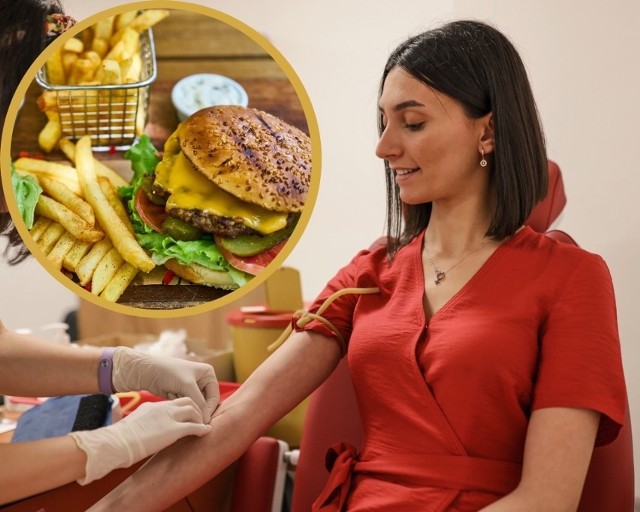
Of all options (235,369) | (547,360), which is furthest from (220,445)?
(235,369)

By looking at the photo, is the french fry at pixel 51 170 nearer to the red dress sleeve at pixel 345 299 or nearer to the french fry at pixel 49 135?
the french fry at pixel 49 135

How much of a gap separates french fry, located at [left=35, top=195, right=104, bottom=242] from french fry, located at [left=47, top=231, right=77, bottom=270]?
0.02 metres

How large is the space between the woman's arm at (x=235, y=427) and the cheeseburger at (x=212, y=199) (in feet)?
0.66

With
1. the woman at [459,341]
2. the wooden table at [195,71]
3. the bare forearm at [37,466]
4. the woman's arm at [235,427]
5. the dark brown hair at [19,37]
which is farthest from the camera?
the wooden table at [195,71]

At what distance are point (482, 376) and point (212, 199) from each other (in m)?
0.64

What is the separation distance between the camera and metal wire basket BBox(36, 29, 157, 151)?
157 cm

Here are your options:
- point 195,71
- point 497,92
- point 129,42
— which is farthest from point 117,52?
point 497,92

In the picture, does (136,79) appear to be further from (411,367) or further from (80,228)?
(411,367)

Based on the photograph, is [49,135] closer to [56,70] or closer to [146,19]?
[56,70]

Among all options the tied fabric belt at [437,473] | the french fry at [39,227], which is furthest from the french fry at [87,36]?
the tied fabric belt at [437,473]

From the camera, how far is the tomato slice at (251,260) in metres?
1.58

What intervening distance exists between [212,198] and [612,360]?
813mm

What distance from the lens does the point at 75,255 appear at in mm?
1554

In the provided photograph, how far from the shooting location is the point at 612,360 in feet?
4.20
